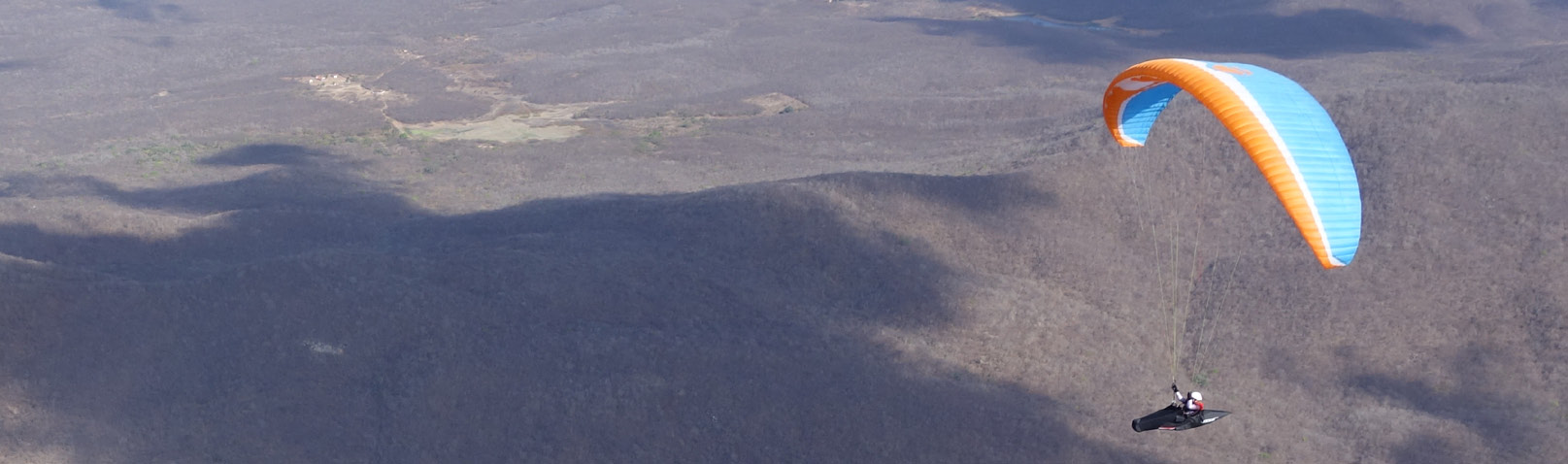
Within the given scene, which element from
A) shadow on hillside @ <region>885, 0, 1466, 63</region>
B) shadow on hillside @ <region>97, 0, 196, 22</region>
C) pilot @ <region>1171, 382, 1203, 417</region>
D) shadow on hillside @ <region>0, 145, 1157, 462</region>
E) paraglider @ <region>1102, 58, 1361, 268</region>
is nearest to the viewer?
paraglider @ <region>1102, 58, 1361, 268</region>

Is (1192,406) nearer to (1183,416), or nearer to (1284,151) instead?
(1183,416)

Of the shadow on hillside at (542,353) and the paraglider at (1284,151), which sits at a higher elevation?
the paraglider at (1284,151)

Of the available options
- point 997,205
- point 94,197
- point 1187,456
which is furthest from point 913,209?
point 94,197

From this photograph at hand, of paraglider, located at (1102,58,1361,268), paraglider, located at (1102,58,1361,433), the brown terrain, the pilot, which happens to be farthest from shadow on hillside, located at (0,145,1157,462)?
paraglider, located at (1102,58,1361,268)

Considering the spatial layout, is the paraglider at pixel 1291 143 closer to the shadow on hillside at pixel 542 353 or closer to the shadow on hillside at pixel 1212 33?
the shadow on hillside at pixel 542 353

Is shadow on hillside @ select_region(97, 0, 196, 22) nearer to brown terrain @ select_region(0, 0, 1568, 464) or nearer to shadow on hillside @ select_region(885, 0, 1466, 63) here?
brown terrain @ select_region(0, 0, 1568, 464)

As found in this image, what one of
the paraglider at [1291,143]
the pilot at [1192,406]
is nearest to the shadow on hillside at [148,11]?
the paraglider at [1291,143]
